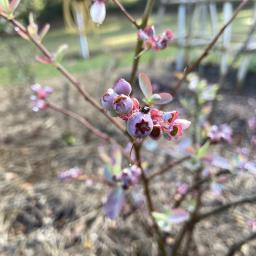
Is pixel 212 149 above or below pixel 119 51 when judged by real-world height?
above

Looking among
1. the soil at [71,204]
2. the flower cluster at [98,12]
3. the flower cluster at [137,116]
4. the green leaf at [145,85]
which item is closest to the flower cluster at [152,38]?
the flower cluster at [98,12]

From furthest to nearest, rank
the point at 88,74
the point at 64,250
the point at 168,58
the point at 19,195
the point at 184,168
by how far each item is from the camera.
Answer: the point at 168,58
the point at 88,74
the point at 184,168
the point at 19,195
the point at 64,250

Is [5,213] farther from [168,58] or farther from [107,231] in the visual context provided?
[168,58]

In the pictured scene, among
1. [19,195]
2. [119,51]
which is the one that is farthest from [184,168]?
[119,51]

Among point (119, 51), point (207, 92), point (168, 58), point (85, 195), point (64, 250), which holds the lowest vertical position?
point (119, 51)

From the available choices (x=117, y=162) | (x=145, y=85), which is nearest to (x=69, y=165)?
(x=117, y=162)

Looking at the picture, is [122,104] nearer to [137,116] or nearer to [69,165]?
[137,116]
